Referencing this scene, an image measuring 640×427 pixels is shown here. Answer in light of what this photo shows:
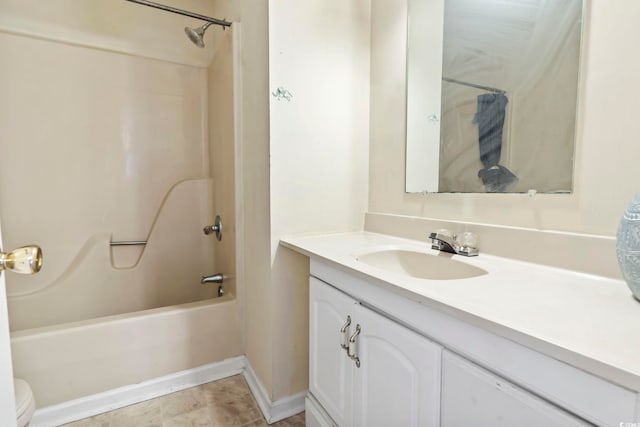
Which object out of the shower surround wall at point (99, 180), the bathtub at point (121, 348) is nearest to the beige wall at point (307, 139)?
the bathtub at point (121, 348)

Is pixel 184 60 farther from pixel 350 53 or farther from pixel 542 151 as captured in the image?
pixel 542 151

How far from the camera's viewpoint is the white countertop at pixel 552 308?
40 centimetres

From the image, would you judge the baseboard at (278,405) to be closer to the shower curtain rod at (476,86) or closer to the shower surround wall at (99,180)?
the shower surround wall at (99,180)

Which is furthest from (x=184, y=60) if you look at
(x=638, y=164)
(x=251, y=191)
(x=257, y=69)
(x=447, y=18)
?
(x=638, y=164)

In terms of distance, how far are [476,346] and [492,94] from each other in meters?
0.85

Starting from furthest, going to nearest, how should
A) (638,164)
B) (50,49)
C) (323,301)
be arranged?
(50,49) < (323,301) < (638,164)

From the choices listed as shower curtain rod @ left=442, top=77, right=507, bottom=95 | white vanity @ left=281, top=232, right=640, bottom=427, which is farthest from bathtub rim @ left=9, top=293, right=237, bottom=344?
shower curtain rod @ left=442, top=77, right=507, bottom=95

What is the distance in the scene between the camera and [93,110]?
6.62ft

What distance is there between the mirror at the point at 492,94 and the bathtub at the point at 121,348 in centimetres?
121

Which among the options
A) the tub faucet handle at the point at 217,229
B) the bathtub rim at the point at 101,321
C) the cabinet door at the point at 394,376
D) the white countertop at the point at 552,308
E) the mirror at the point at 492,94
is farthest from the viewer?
the tub faucet handle at the point at 217,229

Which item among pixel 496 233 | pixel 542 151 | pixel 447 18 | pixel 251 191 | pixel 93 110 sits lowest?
pixel 496 233

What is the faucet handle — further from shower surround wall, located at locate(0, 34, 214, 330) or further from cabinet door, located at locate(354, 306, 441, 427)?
shower surround wall, located at locate(0, 34, 214, 330)

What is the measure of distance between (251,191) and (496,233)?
105 centimetres

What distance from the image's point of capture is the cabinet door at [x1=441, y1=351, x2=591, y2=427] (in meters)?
0.47
